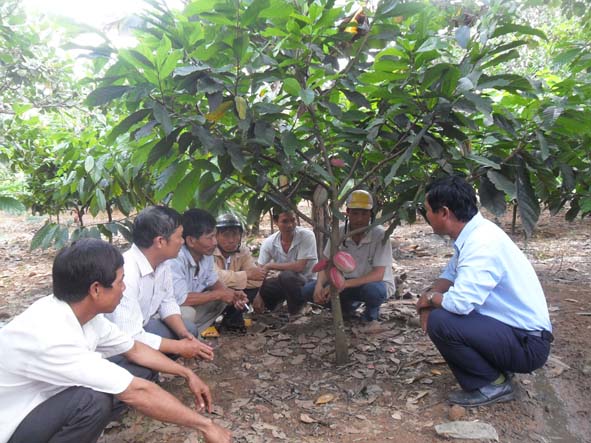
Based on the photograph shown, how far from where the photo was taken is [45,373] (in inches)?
63.3

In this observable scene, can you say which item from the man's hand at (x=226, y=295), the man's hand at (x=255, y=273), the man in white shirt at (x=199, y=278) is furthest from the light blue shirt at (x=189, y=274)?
the man's hand at (x=255, y=273)

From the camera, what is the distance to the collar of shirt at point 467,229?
2.30 m

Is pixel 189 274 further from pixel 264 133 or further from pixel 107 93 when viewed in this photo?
pixel 107 93

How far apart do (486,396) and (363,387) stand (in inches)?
24.5

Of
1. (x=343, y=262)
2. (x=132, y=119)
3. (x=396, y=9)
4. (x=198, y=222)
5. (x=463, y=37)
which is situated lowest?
(x=343, y=262)

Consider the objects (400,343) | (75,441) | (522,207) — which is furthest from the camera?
(400,343)

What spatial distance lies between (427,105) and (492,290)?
2.98ft

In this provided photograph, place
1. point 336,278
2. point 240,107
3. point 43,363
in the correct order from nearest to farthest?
1. point 43,363
2. point 240,107
3. point 336,278

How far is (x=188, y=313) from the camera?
120 inches

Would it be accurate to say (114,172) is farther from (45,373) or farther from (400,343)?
(400,343)

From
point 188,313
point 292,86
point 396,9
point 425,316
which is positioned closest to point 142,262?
point 188,313

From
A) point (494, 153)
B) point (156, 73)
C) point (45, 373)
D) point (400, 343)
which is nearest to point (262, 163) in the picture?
point (156, 73)

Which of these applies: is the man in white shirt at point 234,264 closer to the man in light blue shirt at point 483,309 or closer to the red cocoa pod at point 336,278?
the red cocoa pod at point 336,278

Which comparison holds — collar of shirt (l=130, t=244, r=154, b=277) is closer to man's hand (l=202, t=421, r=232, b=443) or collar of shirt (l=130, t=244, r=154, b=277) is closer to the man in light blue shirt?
Result: man's hand (l=202, t=421, r=232, b=443)
